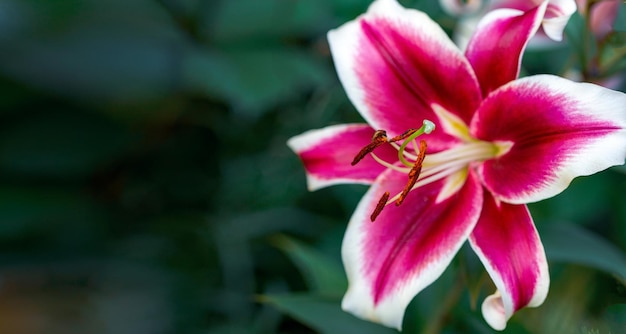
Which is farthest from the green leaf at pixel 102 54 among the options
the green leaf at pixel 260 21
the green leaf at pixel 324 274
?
the green leaf at pixel 324 274

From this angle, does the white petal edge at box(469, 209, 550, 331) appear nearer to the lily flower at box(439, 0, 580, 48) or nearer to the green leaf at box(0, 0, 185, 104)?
the lily flower at box(439, 0, 580, 48)

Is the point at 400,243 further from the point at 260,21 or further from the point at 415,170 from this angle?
the point at 260,21

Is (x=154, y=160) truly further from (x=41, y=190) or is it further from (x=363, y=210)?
(x=363, y=210)

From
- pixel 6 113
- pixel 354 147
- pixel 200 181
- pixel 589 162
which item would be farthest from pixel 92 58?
pixel 589 162

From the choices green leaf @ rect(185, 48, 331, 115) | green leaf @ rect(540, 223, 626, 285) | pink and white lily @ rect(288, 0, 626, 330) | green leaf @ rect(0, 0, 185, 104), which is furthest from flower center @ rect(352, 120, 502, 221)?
green leaf @ rect(0, 0, 185, 104)

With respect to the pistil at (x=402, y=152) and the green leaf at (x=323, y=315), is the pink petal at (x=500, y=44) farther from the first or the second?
the green leaf at (x=323, y=315)

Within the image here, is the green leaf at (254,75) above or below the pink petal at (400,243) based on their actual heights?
below
